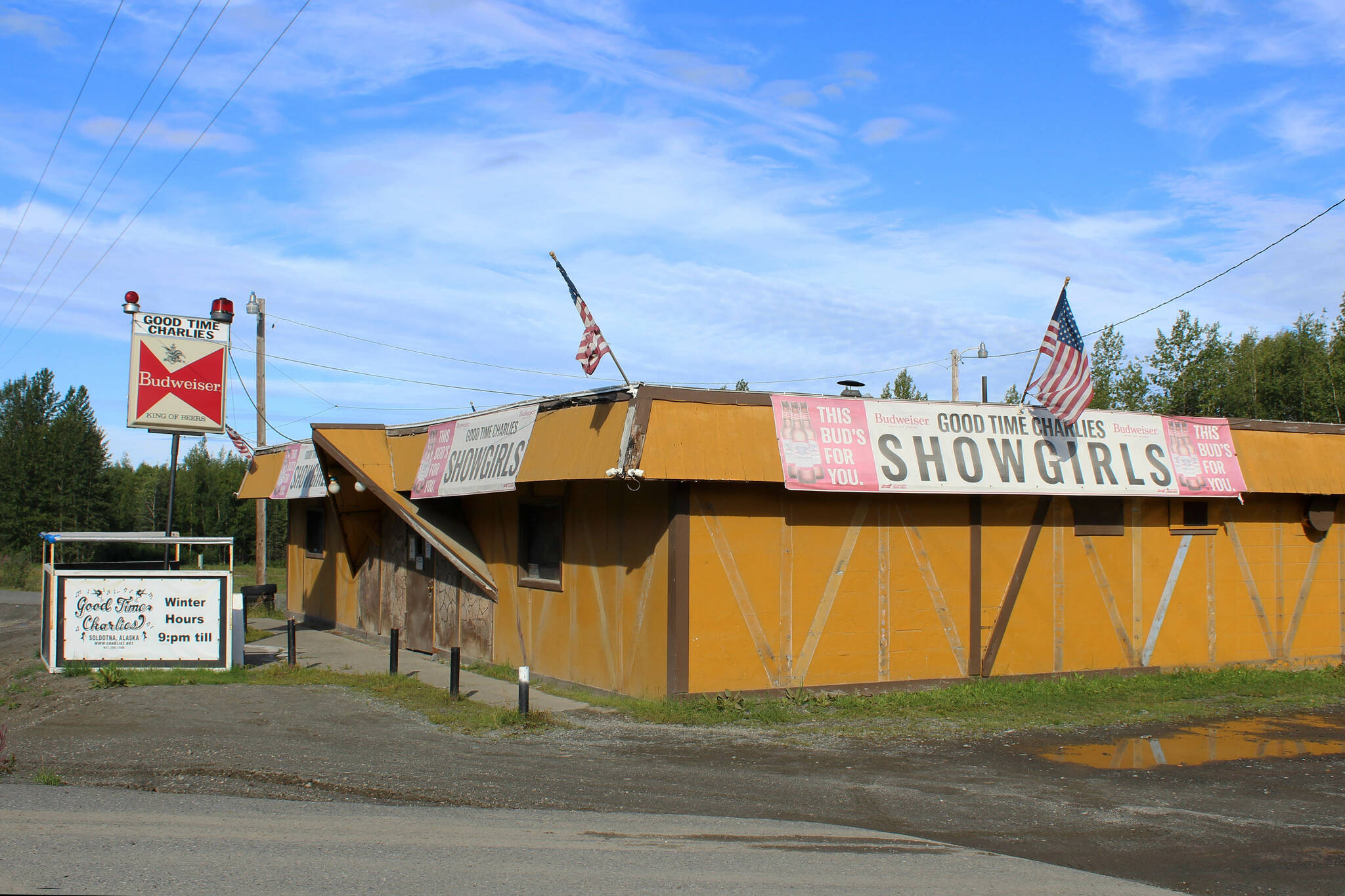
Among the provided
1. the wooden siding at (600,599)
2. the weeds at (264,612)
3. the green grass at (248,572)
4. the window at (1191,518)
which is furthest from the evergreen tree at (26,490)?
the window at (1191,518)

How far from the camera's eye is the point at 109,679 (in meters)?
14.6

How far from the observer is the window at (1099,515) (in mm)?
16047

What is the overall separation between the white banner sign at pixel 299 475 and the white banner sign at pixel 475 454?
183 inches

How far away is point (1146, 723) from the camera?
13.1 metres

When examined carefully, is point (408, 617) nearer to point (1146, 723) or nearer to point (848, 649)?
point (848, 649)

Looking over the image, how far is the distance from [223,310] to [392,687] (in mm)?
11321

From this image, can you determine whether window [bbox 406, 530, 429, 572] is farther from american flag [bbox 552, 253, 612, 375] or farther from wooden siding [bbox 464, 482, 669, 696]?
american flag [bbox 552, 253, 612, 375]

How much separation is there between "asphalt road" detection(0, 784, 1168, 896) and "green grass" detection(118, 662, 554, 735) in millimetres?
3761

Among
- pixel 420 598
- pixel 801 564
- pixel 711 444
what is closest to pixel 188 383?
pixel 420 598

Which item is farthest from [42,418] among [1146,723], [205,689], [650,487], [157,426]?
[1146,723]

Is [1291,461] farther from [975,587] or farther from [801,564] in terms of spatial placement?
[801,564]

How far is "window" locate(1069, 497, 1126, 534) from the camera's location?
16047mm

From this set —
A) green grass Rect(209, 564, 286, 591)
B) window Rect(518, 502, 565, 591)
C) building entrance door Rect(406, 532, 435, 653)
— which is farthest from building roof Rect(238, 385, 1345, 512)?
green grass Rect(209, 564, 286, 591)

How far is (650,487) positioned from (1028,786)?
600cm
